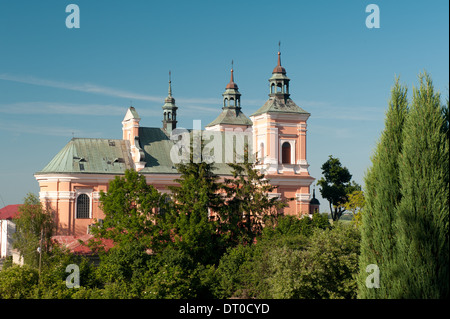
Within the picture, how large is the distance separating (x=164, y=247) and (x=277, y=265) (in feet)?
39.3

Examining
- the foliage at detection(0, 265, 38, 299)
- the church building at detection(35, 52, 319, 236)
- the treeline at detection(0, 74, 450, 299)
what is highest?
the church building at detection(35, 52, 319, 236)

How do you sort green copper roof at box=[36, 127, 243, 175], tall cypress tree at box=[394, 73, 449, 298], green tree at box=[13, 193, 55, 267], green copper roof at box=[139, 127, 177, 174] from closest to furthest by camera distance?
1. tall cypress tree at box=[394, 73, 449, 298]
2. green tree at box=[13, 193, 55, 267]
3. green copper roof at box=[36, 127, 243, 175]
4. green copper roof at box=[139, 127, 177, 174]

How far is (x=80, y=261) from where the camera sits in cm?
4341

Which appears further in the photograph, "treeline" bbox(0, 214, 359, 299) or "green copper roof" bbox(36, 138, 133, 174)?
"green copper roof" bbox(36, 138, 133, 174)

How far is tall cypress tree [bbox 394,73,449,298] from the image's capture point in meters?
15.0

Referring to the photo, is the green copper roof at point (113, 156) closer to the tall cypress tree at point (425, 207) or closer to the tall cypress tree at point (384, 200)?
the tall cypress tree at point (384, 200)

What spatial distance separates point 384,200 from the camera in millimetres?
16000

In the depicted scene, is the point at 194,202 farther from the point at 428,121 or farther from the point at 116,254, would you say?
the point at 428,121

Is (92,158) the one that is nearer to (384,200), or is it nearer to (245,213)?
(245,213)

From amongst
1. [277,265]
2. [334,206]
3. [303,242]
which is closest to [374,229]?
[277,265]

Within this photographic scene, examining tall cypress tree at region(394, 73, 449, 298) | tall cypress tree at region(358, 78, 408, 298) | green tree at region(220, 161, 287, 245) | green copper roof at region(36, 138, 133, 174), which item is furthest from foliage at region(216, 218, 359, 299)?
green copper roof at region(36, 138, 133, 174)

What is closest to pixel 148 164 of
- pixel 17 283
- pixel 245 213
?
pixel 245 213

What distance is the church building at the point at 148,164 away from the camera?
2450 inches

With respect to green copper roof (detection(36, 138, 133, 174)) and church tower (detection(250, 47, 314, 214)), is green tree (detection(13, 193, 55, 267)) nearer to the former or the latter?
green copper roof (detection(36, 138, 133, 174))
